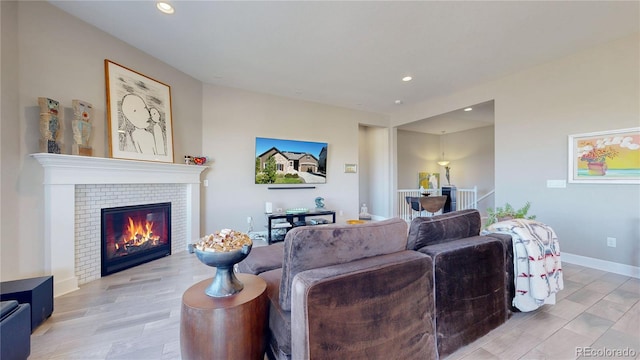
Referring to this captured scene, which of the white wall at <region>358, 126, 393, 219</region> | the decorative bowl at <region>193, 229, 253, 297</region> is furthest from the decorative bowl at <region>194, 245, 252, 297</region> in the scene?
the white wall at <region>358, 126, 393, 219</region>

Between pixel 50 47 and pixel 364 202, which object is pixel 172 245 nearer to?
pixel 50 47

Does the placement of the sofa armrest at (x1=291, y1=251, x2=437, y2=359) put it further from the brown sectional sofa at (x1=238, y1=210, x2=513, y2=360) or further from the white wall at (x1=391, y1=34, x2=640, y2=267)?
the white wall at (x1=391, y1=34, x2=640, y2=267)

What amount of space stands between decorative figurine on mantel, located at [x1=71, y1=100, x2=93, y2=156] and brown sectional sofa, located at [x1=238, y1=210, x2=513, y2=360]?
244cm

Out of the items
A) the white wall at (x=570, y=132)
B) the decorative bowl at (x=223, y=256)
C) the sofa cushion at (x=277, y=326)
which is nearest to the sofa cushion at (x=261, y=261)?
the sofa cushion at (x=277, y=326)

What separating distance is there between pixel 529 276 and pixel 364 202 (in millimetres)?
5213

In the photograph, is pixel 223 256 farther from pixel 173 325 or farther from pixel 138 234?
pixel 138 234

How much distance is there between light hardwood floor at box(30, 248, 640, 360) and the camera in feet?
5.32

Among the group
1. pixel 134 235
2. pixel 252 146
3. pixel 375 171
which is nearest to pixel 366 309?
pixel 134 235

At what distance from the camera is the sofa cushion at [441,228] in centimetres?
166

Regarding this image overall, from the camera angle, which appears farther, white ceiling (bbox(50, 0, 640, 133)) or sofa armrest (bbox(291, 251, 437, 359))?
white ceiling (bbox(50, 0, 640, 133))

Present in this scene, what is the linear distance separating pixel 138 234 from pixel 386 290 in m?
3.43

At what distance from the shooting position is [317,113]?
18.0ft

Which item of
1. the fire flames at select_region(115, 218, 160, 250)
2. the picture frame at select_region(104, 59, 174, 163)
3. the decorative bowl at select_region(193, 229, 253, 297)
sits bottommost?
the fire flames at select_region(115, 218, 160, 250)

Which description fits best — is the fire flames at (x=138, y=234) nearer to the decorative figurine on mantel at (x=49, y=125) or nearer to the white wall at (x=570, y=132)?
the decorative figurine on mantel at (x=49, y=125)
